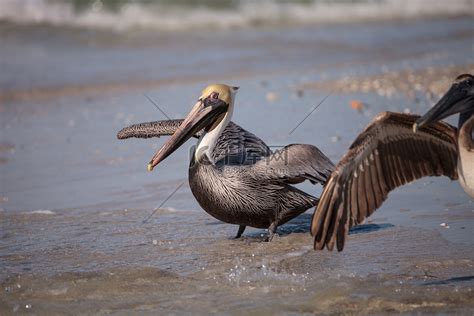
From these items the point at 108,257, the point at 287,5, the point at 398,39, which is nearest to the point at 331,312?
the point at 108,257

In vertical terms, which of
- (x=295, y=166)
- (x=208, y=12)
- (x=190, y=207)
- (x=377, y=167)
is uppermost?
(x=208, y=12)

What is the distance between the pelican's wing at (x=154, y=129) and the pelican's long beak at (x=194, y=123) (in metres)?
0.51

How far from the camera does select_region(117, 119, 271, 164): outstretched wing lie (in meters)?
6.61

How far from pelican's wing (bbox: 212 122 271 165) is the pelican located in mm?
1470

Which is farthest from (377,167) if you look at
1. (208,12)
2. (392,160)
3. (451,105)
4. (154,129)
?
(208,12)

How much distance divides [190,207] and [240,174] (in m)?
1.12

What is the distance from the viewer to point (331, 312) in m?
4.66

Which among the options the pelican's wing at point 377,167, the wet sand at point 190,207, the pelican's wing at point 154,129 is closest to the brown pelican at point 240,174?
the wet sand at point 190,207

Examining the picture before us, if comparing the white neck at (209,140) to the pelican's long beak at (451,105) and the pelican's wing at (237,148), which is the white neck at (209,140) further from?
the pelican's long beak at (451,105)

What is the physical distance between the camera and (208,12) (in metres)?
21.9

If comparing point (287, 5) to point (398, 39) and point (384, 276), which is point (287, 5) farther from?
point (384, 276)

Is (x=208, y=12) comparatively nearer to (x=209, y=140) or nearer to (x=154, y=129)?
(x=154, y=129)

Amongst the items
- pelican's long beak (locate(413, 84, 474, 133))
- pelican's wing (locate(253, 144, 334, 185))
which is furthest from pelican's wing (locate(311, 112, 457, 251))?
pelican's wing (locate(253, 144, 334, 185))

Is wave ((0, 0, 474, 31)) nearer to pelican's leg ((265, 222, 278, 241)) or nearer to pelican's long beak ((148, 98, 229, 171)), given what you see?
pelican's long beak ((148, 98, 229, 171))
